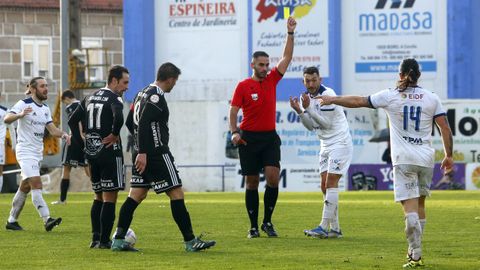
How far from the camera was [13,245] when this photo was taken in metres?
15.5

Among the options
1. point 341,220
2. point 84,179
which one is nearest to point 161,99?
point 341,220

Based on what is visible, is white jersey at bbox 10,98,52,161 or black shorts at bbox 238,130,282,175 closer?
black shorts at bbox 238,130,282,175

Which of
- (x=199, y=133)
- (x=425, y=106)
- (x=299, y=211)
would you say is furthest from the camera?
(x=199, y=133)

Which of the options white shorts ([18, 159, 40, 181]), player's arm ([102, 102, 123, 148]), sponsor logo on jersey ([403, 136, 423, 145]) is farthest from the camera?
white shorts ([18, 159, 40, 181])

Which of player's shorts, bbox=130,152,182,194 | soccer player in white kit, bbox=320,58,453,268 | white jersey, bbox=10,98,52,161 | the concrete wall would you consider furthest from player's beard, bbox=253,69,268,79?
the concrete wall

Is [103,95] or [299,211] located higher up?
[103,95]

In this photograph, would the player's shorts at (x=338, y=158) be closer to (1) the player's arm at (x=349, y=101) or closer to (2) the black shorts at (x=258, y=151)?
(2) the black shorts at (x=258, y=151)

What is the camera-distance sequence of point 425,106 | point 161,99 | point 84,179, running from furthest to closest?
point 84,179
point 161,99
point 425,106

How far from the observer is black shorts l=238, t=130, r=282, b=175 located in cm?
1641

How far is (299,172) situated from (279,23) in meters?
6.22

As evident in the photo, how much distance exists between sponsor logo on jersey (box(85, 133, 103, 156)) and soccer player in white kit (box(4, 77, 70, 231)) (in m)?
3.32

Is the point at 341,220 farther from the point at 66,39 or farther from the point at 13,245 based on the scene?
the point at 66,39

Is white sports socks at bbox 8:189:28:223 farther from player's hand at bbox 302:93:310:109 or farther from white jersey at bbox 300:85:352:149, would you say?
player's hand at bbox 302:93:310:109

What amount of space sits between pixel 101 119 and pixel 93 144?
306 millimetres
